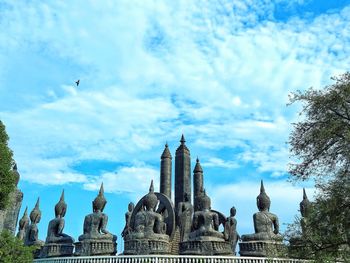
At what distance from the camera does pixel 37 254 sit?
1133 inches

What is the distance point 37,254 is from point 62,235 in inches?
98.7

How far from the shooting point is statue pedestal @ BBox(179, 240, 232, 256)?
969 inches

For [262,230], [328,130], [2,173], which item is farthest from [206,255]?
[328,130]

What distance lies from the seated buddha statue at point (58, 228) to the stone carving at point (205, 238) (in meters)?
8.00

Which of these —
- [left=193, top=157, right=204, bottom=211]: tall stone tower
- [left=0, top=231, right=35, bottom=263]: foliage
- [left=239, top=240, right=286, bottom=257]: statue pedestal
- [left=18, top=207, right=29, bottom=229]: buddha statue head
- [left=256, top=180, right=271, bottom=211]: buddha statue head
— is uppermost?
[left=193, top=157, right=204, bottom=211]: tall stone tower

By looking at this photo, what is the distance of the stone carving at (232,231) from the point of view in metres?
27.9

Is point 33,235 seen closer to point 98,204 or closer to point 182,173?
point 98,204

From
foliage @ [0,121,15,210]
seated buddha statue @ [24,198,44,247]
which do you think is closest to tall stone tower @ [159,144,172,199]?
seated buddha statue @ [24,198,44,247]

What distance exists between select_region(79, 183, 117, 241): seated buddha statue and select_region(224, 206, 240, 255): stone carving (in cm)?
755

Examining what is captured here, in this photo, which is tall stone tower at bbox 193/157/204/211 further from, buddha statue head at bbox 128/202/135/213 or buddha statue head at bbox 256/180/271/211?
buddha statue head at bbox 256/180/271/211

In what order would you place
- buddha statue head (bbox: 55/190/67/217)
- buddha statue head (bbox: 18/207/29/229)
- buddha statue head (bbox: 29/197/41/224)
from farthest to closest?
buddha statue head (bbox: 18/207/29/229) → buddha statue head (bbox: 29/197/41/224) → buddha statue head (bbox: 55/190/67/217)

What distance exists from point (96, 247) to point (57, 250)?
3.13m

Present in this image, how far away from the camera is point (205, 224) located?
85.1 ft

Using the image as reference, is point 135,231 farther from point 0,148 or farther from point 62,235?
point 0,148
